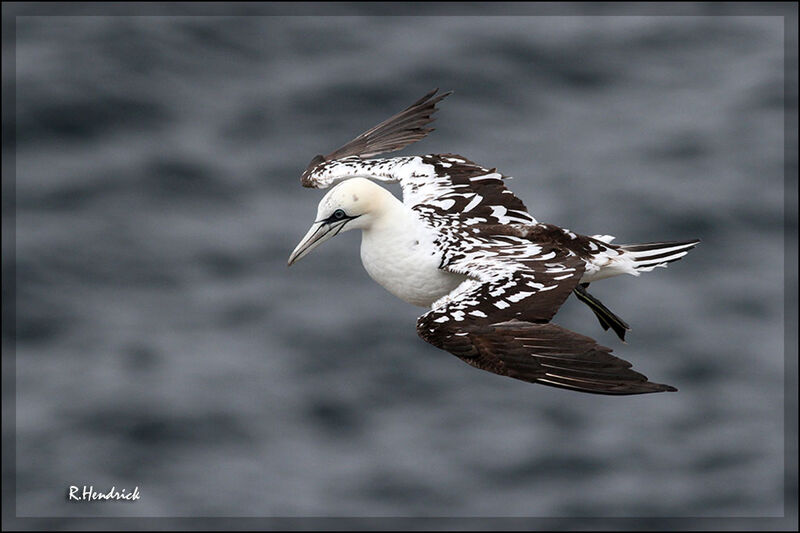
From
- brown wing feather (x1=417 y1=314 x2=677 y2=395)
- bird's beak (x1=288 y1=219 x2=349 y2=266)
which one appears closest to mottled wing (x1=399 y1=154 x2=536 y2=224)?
bird's beak (x1=288 y1=219 x2=349 y2=266)

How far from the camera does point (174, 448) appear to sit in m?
24.7

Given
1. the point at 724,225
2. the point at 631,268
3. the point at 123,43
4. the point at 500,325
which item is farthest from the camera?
the point at 123,43

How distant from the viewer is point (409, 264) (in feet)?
52.4

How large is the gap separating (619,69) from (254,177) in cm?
879

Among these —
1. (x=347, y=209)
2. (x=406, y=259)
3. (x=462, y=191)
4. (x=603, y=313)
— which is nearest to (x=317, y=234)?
(x=347, y=209)

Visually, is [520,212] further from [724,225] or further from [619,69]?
[619,69]

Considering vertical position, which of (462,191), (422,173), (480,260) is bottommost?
(480,260)

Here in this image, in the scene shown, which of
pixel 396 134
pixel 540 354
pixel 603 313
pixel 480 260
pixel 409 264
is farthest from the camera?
pixel 396 134

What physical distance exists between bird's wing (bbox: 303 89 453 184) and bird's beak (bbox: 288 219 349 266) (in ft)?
10.5

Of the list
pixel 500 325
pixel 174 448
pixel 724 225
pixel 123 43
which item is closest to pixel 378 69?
pixel 123 43

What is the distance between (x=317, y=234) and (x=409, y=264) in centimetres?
106

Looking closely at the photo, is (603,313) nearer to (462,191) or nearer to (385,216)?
(462,191)

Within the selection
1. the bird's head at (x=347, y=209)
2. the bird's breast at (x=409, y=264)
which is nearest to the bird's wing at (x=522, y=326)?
the bird's breast at (x=409, y=264)

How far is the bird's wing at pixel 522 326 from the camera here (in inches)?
532
